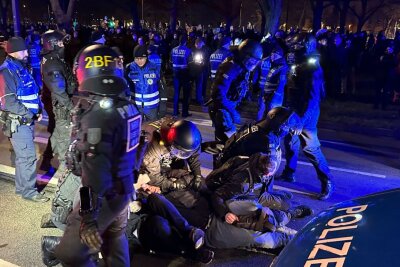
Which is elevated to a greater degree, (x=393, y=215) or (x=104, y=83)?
(x=104, y=83)

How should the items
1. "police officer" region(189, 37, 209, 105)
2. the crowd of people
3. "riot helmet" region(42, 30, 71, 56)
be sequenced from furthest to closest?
"police officer" region(189, 37, 209, 105)
"riot helmet" region(42, 30, 71, 56)
the crowd of people

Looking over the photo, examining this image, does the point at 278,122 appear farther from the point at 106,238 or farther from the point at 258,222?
the point at 106,238

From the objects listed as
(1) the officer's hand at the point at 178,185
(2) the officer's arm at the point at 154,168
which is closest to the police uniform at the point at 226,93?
(1) the officer's hand at the point at 178,185

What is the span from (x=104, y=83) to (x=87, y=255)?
43.3 inches

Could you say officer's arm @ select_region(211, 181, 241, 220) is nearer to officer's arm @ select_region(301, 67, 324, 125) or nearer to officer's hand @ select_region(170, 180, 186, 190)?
officer's hand @ select_region(170, 180, 186, 190)

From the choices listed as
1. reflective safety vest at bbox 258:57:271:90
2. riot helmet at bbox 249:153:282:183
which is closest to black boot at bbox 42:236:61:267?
riot helmet at bbox 249:153:282:183

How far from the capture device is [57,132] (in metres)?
5.82

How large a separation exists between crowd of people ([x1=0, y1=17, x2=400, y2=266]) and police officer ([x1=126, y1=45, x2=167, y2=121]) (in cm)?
2

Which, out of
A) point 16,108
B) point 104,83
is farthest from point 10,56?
point 104,83

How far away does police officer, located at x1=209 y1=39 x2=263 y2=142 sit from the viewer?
565 centimetres

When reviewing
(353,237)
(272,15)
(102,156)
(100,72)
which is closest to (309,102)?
(100,72)

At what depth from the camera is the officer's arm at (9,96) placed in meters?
4.88

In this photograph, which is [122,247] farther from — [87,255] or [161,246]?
[161,246]

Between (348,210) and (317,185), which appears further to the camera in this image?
(317,185)
